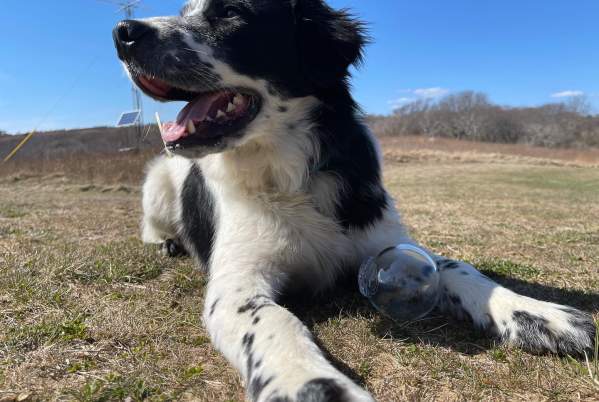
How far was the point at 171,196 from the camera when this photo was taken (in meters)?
4.89

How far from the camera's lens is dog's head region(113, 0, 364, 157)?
278 centimetres

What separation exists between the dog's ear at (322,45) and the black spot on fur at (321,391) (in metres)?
1.95

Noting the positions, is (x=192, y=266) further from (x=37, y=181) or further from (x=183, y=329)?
(x=37, y=181)

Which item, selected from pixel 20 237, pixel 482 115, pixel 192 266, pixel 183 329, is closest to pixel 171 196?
pixel 192 266

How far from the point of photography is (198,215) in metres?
3.89

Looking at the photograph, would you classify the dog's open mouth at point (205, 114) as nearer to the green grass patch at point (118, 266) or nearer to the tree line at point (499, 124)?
the green grass patch at point (118, 266)

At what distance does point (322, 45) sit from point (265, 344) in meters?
1.97

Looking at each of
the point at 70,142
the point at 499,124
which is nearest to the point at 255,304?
the point at 70,142

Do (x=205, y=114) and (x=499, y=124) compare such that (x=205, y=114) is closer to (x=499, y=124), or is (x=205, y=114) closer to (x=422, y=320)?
(x=422, y=320)

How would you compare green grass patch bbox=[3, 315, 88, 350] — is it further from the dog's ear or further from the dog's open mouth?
the dog's ear

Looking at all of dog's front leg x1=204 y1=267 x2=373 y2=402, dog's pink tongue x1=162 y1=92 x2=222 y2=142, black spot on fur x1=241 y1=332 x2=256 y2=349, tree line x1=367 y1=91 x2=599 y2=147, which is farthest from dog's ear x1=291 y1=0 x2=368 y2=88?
tree line x1=367 y1=91 x2=599 y2=147

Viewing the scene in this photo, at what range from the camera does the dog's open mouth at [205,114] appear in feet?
9.05

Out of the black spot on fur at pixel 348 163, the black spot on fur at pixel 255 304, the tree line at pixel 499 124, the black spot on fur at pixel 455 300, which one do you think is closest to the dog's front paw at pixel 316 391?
the black spot on fur at pixel 255 304

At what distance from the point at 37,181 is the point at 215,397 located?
16233 millimetres
